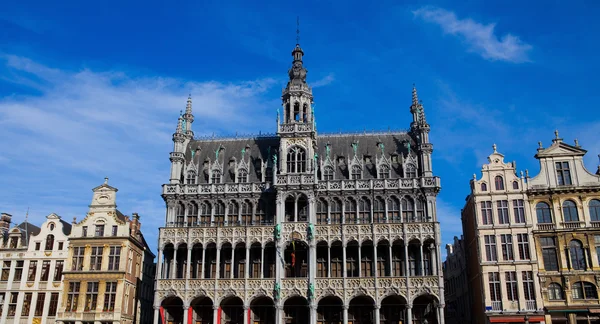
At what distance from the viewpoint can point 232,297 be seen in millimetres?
57438

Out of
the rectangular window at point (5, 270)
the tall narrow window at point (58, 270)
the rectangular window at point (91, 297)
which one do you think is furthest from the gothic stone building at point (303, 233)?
the rectangular window at point (5, 270)

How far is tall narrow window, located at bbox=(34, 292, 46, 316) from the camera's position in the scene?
196ft

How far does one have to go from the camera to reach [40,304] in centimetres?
5997

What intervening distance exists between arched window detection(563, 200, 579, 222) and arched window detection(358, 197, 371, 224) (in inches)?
744

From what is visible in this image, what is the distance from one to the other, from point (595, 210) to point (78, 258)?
172 feet

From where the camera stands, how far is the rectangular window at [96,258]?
59.8m

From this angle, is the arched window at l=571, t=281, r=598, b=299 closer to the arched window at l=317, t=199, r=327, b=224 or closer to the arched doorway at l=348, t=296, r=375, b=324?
the arched doorway at l=348, t=296, r=375, b=324

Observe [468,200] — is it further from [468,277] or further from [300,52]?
[300,52]

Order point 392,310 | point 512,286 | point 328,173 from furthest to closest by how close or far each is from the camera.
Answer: point 328,173 < point 392,310 < point 512,286

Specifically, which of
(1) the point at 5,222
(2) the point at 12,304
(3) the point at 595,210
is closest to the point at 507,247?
(3) the point at 595,210

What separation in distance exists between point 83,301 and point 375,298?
29.8m

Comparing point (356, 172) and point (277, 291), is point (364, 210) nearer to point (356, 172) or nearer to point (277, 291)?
point (356, 172)

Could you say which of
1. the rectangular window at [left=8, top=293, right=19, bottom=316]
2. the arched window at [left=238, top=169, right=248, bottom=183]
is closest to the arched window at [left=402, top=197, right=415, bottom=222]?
the arched window at [left=238, top=169, right=248, bottom=183]

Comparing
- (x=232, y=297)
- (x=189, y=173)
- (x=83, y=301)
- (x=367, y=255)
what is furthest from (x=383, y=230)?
(x=83, y=301)
